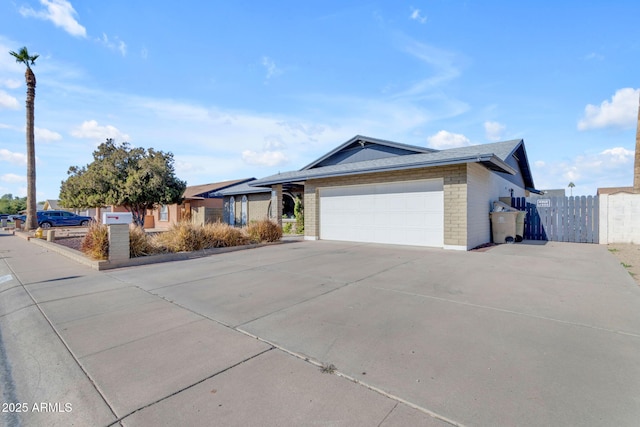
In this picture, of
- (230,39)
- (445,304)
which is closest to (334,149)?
(230,39)

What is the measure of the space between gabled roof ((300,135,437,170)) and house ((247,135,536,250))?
5cm

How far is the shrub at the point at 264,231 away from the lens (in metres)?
12.8

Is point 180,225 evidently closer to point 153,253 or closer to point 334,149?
point 153,253

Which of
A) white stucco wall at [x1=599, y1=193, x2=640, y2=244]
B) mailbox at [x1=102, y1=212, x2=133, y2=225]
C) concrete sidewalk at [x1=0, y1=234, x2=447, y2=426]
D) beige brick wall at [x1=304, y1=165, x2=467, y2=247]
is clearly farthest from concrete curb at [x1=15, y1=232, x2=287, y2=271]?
white stucco wall at [x1=599, y1=193, x2=640, y2=244]

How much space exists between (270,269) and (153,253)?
A: 4.50 meters

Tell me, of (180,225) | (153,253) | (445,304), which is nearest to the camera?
(445,304)

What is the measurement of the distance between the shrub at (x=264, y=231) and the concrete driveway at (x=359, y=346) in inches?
241

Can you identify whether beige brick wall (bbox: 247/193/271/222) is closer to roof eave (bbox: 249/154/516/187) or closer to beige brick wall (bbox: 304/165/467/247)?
roof eave (bbox: 249/154/516/187)

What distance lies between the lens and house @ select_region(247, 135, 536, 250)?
1030 centimetres

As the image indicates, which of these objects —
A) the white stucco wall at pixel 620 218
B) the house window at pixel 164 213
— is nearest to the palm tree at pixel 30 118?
the house window at pixel 164 213

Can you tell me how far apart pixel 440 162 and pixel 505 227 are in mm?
4930

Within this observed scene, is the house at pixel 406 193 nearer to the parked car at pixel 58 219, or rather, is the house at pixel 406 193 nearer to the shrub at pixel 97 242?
the shrub at pixel 97 242

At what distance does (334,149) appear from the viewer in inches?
629

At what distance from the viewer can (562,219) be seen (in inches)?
513
